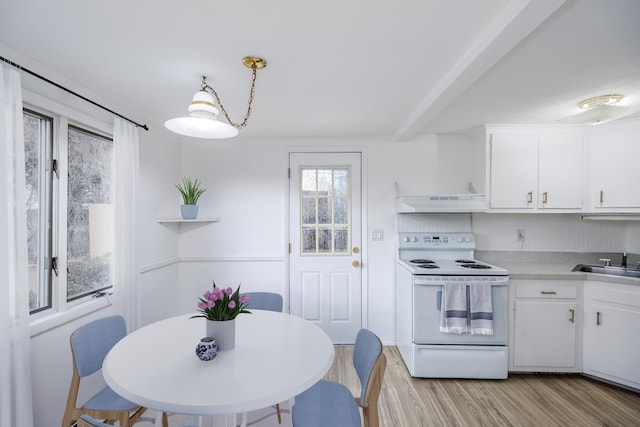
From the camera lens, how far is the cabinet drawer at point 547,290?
8.03ft

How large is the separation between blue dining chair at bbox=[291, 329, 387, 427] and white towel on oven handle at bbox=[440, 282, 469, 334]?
1150mm

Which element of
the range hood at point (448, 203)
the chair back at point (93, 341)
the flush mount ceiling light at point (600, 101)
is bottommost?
the chair back at point (93, 341)

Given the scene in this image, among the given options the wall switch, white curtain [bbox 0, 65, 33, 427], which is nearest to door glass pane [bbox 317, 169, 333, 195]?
the wall switch

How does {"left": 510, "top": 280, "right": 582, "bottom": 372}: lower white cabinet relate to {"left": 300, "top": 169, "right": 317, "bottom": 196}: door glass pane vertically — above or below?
below

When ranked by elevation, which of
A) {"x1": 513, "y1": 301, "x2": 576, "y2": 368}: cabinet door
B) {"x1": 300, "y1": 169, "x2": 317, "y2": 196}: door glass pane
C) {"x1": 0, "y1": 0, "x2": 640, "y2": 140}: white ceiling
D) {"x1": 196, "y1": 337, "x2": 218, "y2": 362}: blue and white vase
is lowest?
{"x1": 513, "y1": 301, "x2": 576, "y2": 368}: cabinet door

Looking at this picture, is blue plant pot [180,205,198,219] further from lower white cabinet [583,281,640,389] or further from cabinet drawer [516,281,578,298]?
lower white cabinet [583,281,640,389]

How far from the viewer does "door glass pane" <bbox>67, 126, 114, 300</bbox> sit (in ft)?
6.35

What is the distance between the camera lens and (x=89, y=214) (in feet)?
6.78

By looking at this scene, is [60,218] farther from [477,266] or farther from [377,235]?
[477,266]

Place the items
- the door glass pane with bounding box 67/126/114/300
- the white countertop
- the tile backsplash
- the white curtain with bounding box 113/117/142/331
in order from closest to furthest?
1. the door glass pane with bounding box 67/126/114/300
2. the white curtain with bounding box 113/117/142/331
3. the white countertop
4. the tile backsplash

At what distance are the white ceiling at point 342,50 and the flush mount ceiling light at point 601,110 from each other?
7 cm

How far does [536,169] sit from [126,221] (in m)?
3.57

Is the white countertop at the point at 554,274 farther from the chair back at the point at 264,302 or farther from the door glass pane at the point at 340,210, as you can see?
the chair back at the point at 264,302

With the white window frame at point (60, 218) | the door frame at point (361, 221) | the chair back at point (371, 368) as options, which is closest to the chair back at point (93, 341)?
the white window frame at point (60, 218)
